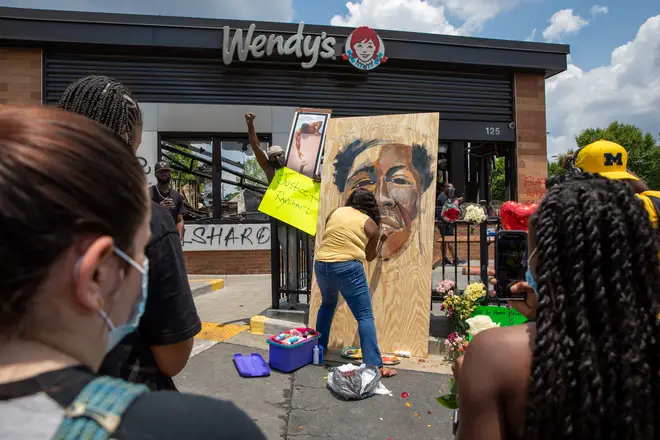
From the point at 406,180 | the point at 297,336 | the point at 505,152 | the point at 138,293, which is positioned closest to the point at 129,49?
the point at 406,180

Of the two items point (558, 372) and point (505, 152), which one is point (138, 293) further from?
point (505, 152)

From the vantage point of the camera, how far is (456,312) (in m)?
4.75

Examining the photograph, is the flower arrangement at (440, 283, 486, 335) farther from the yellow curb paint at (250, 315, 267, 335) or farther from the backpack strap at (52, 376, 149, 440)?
the backpack strap at (52, 376, 149, 440)

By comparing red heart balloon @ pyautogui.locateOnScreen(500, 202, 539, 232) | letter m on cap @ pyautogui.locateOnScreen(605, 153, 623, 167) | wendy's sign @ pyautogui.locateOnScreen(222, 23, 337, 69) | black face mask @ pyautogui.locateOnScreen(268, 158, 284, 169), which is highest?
wendy's sign @ pyautogui.locateOnScreen(222, 23, 337, 69)

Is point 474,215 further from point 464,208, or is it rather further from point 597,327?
point 597,327

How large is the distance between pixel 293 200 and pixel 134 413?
175 inches

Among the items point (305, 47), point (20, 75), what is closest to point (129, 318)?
point (305, 47)

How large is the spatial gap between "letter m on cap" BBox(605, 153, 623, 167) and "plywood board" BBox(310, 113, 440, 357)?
1.97 meters

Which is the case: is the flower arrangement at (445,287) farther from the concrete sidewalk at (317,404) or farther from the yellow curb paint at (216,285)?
the yellow curb paint at (216,285)

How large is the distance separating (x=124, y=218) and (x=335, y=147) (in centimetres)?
464

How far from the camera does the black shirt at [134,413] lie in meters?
0.54

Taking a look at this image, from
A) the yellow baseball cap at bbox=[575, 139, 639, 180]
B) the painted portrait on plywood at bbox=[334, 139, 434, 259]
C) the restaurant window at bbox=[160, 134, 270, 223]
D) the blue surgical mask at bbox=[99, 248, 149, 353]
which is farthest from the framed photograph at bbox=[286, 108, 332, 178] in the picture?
the restaurant window at bbox=[160, 134, 270, 223]

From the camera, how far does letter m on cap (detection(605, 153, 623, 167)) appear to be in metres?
3.08

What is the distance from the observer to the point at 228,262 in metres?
10.5
